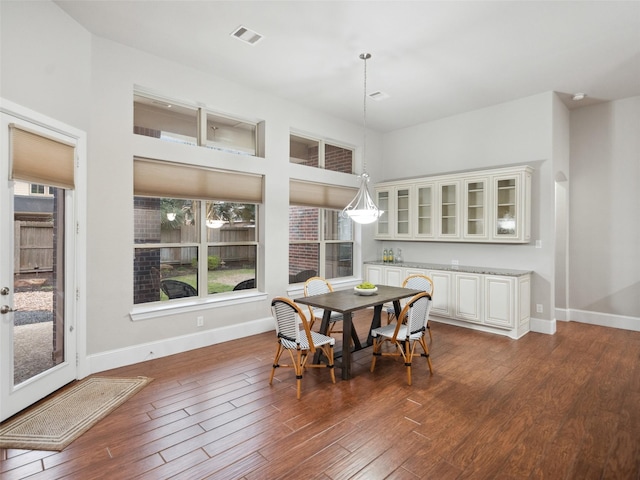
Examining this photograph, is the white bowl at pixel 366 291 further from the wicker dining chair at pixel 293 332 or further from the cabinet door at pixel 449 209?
the cabinet door at pixel 449 209

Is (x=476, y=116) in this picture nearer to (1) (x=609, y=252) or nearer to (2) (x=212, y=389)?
(1) (x=609, y=252)

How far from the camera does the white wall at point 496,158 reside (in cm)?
498

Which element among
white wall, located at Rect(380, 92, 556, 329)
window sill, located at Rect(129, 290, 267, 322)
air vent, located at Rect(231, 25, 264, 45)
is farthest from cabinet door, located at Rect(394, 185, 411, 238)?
air vent, located at Rect(231, 25, 264, 45)

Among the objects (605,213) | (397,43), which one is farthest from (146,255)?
(605,213)

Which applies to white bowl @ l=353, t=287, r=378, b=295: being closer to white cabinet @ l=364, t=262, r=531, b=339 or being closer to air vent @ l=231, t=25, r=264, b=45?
white cabinet @ l=364, t=262, r=531, b=339

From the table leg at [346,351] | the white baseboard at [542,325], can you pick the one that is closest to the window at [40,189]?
the table leg at [346,351]

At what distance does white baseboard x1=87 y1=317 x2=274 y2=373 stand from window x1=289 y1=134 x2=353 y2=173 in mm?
2601

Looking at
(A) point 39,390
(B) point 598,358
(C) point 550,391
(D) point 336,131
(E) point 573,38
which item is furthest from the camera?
(D) point 336,131

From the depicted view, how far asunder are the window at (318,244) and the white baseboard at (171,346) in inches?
40.1

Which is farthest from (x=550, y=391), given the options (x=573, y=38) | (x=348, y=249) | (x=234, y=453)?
(x=348, y=249)

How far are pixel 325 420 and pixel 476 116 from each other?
5166 millimetres

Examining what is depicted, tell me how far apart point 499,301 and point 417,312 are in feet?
7.09

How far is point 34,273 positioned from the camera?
292cm

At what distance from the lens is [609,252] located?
532 cm
